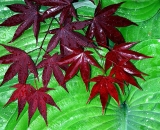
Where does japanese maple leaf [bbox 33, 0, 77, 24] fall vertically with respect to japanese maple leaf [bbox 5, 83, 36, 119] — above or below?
above

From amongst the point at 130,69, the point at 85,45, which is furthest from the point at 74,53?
the point at 130,69

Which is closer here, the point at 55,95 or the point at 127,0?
the point at 55,95

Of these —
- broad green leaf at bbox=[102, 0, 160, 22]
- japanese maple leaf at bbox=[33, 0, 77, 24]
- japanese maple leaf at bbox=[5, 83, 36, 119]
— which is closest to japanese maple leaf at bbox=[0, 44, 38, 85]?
japanese maple leaf at bbox=[5, 83, 36, 119]

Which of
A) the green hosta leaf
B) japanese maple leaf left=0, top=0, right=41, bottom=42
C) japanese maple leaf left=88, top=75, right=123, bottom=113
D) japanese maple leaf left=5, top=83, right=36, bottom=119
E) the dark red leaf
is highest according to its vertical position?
japanese maple leaf left=0, top=0, right=41, bottom=42

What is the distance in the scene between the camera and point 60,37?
101 centimetres

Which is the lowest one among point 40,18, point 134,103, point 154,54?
point 134,103

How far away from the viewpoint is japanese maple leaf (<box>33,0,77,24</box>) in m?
1.02

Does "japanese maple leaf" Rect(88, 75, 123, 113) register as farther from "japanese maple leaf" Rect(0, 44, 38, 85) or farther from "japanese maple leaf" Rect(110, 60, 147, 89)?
"japanese maple leaf" Rect(0, 44, 38, 85)

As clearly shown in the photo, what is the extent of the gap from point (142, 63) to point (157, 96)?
12cm

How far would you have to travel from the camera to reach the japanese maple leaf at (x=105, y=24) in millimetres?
1026

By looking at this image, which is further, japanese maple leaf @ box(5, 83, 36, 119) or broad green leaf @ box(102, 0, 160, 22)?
broad green leaf @ box(102, 0, 160, 22)

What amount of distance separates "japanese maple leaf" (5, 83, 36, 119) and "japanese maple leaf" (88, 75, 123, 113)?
188 millimetres

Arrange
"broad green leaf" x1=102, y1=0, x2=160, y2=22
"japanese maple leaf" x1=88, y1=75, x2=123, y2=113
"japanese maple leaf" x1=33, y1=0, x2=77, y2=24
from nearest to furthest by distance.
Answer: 1. "japanese maple leaf" x1=88, y1=75, x2=123, y2=113
2. "japanese maple leaf" x1=33, y1=0, x2=77, y2=24
3. "broad green leaf" x1=102, y1=0, x2=160, y2=22

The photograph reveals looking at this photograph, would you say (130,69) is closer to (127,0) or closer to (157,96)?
(157,96)
